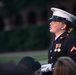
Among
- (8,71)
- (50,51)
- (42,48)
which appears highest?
(8,71)

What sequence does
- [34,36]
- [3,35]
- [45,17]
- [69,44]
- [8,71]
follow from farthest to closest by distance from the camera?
[45,17]
[3,35]
[34,36]
[69,44]
[8,71]

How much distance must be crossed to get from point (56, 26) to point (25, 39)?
25833 mm

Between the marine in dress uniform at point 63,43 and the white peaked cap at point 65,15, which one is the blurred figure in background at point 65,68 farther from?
the white peaked cap at point 65,15

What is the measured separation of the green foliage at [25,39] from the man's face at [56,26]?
24562mm

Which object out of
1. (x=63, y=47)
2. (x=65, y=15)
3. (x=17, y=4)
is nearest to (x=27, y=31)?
(x=17, y=4)

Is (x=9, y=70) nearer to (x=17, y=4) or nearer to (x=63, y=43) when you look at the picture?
(x=63, y=43)

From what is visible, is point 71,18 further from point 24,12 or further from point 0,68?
point 24,12

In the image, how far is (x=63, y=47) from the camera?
4.61 metres

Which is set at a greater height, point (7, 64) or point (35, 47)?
point (7, 64)

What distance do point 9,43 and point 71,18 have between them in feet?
88.4

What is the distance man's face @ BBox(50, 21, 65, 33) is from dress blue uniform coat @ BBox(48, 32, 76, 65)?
0.23 ft

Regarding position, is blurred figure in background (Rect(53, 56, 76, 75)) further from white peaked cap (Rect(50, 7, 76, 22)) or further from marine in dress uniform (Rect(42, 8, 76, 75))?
white peaked cap (Rect(50, 7, 76, 22))

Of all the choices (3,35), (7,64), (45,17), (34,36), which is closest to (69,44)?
(7,64)

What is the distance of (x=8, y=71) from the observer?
246 centimetres
